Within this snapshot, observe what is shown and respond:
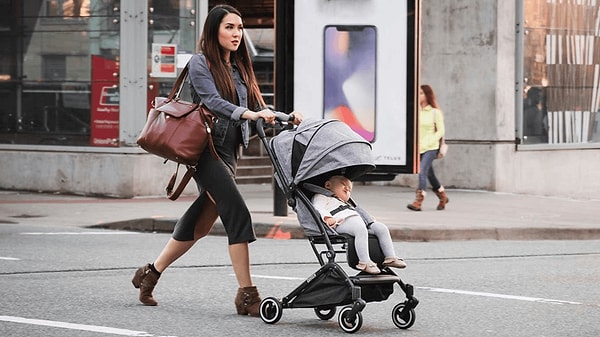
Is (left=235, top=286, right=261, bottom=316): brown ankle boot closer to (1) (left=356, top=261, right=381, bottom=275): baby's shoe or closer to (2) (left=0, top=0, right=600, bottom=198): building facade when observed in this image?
(1) (left=356, top=261, right=381, bottom=275): baby's shoe

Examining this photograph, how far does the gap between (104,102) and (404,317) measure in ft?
37.4

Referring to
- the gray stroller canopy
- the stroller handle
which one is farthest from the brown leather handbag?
the gray stroller canopy

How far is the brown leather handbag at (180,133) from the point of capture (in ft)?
25.3

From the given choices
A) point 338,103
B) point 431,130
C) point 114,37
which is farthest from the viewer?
point 114,37

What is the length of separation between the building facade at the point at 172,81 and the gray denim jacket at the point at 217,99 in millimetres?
10012

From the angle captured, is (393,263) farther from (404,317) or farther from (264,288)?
(264,288)

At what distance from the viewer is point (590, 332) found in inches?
292

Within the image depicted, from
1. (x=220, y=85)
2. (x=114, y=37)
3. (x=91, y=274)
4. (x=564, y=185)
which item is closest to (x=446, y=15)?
(x=564, y=185)

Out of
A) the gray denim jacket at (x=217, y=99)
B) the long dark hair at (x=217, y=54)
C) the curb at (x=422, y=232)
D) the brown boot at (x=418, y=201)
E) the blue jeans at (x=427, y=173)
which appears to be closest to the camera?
the gray denim jacket at (x=217, y=99)

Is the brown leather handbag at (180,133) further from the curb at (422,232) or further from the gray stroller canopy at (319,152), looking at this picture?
the curb at (422,232)

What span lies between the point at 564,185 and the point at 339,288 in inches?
546

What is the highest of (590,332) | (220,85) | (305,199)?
(220,85)

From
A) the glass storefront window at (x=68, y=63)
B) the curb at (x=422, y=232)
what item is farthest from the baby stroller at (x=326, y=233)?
the glass storefront window at (x=68, y=63)

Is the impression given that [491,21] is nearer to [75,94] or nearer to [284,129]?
[75,94]
